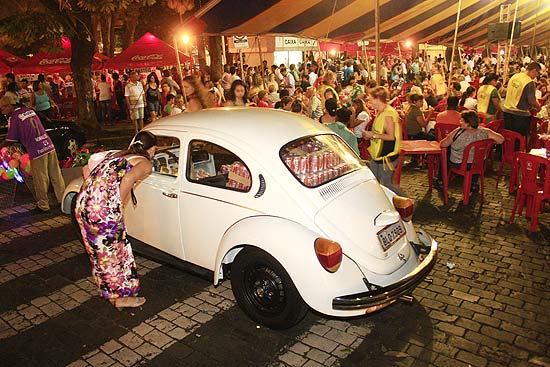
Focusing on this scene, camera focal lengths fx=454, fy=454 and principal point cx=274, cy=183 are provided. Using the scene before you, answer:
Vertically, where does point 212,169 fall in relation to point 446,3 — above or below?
below

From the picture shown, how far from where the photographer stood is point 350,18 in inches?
502

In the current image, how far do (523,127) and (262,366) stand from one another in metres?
8.11

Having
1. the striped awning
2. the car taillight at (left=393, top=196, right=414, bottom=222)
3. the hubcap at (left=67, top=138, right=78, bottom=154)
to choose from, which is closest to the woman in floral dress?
the car taillight at (left=393, top=196, right=414, bottom=222)

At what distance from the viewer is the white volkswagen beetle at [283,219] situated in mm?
3771

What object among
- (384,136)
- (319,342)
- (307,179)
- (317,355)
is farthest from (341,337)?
(384,136)

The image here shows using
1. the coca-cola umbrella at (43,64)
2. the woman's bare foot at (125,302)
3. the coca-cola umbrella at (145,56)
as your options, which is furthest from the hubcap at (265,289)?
the coca-cola umbrella at (43,64)

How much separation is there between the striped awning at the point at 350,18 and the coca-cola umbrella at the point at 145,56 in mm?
4849

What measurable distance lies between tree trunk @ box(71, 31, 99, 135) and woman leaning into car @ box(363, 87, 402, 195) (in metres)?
10.6

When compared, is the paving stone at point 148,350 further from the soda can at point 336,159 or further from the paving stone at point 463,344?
the paving stone at point 463,344

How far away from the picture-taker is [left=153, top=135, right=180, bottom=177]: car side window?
5.36 metres

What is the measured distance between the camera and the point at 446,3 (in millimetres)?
14258

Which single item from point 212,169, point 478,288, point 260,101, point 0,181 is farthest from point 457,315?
point 0,181

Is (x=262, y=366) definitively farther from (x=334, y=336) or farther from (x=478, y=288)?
(x=478, y=288)

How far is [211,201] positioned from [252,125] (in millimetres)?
845
